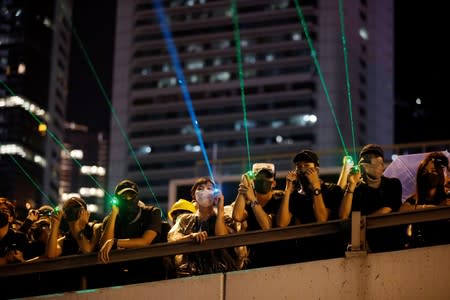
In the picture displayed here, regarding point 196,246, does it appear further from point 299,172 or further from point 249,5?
point 249,5

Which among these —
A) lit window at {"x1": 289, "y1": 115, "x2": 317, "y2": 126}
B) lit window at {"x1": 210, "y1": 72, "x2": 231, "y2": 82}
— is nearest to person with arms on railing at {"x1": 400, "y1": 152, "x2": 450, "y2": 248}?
lit window at {"x1": 289, "y1": 115, "x2": 317, "y2": 126}

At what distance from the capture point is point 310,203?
7.40 m

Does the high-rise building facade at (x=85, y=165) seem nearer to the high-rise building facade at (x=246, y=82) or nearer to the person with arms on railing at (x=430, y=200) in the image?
the high-rise building facade at (x=246, y=82)

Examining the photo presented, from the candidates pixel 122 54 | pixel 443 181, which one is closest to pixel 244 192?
pixel 443 181

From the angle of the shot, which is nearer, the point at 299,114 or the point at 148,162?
the point at 299,114

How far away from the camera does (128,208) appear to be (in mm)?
7762

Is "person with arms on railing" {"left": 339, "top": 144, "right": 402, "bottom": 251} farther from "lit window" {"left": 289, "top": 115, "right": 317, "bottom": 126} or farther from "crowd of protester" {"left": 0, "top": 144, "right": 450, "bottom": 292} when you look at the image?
"lit window" {"left": 289, "top": 115, "right": 317, "bottom": 126}

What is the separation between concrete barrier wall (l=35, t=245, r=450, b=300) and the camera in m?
6.68

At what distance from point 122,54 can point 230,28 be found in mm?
19781

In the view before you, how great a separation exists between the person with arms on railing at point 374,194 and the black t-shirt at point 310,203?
0.47 ft

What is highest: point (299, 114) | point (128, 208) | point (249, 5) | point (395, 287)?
point (249, 5)

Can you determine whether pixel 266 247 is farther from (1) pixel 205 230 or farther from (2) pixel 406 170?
(2) pixel 406 170

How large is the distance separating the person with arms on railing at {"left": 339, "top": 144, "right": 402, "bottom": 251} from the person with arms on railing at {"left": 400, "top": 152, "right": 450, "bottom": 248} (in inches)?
5.2

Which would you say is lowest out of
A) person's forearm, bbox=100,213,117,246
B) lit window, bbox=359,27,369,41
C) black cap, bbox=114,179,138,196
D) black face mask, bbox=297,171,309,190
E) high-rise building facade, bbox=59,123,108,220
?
person's forearm, bbox=100,213,117,246
